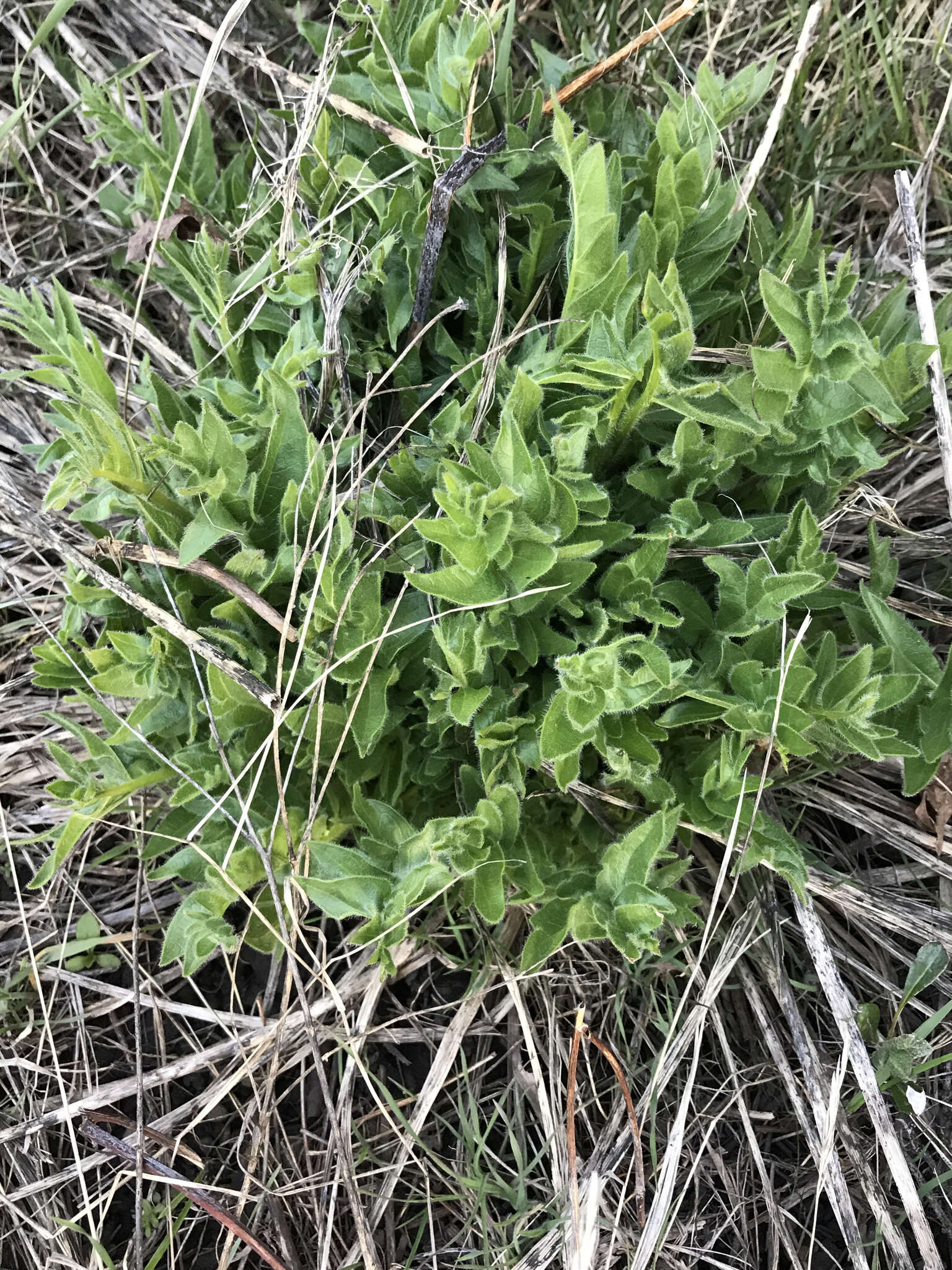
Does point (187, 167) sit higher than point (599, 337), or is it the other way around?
point (187, 167)

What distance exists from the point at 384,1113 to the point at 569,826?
76 centimetres

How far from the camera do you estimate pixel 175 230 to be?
2.37 metres

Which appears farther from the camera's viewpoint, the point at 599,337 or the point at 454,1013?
the point at 454,1013

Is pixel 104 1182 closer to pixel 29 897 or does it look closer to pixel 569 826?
pixel 29 897

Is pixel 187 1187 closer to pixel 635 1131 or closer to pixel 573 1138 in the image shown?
pixel 573 1138

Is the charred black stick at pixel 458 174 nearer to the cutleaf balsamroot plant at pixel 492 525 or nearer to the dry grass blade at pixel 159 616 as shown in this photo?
the cutleaf balsamroot plant at pixel 492 525

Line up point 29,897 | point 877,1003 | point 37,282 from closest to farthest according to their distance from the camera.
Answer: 1. point 877,1003
2. point 29,897
3. point 37,282

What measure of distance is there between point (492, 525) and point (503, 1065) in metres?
1.47

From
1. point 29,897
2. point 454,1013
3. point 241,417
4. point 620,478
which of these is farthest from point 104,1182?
point 620,478

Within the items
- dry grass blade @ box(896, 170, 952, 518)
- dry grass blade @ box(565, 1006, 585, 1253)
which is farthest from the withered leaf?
dry grass blade @ box(565, 1006, 585, 1253)

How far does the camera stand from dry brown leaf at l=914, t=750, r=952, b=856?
2.16 m

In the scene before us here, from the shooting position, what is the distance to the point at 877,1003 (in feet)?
7.65

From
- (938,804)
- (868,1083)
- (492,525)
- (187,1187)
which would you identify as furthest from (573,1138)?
(492,525)

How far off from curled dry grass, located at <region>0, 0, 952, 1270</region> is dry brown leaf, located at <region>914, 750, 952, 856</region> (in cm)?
4
